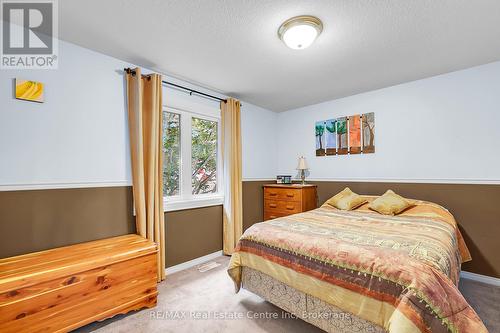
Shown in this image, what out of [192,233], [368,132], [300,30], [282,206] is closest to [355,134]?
[368,132]

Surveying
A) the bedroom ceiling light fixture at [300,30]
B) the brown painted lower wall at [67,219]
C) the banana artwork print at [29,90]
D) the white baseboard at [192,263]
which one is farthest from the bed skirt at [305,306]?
the banana artwork print at [29,90]

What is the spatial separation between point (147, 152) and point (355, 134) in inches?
121

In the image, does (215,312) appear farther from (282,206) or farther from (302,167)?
(302,167)

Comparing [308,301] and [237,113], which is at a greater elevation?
[237,113]

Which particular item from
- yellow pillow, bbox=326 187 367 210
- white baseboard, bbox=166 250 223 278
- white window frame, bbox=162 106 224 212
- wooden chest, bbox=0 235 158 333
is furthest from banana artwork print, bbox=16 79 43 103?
yellow pillow, bbox=326 187 367 210

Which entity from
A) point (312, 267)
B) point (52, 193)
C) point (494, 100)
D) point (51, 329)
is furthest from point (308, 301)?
point (494, 100)

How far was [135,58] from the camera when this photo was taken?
8.16ft

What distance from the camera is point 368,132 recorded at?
11.5 feet

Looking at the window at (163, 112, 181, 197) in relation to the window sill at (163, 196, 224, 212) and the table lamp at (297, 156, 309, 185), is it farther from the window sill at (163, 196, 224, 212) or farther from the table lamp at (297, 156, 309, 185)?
the table lamp at (297, 156, 309, 185)

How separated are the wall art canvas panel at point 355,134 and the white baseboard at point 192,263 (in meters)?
2.68

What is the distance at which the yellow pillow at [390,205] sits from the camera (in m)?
2.79

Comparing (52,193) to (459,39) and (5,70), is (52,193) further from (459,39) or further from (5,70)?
(459,39)

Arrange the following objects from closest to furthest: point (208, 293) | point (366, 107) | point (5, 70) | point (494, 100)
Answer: point (5, 70) < point (208, 293) < point (494, 100) < point (366, 107)

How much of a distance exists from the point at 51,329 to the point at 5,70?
2.09 m
